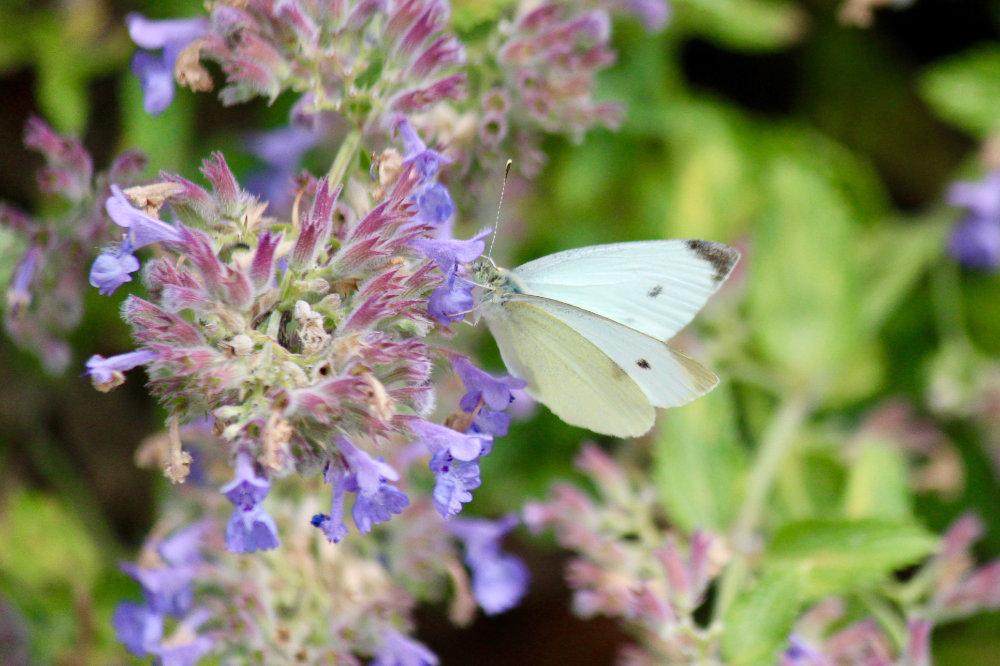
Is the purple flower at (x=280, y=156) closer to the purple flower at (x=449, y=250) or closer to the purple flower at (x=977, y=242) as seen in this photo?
the purple flower at (x=449, y=250)

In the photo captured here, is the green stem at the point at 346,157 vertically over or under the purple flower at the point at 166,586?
over

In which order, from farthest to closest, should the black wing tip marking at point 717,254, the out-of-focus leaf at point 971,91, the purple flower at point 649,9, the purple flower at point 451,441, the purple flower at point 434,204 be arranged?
the out-of-focus leaf at point 971,91 < the purple flower at point 649,9 < the black wing tip marking at point 717,254 < the purple flower at point 434,204 < the purple flower at point 451,441

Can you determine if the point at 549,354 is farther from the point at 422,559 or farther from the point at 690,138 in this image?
the point at 690,138

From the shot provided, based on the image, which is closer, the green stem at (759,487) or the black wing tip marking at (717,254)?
the black wing tip marking at (717,254)

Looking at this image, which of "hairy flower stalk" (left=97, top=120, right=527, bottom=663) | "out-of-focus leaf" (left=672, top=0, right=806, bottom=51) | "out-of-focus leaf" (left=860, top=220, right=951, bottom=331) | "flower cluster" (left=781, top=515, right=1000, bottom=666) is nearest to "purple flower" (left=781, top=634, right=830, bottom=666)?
"flower cluster" (left=781, top=515, right=1000, bottom=666)

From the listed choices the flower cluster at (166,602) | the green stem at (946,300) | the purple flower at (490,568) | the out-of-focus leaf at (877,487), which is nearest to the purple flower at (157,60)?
the flower cluster at (166,602)

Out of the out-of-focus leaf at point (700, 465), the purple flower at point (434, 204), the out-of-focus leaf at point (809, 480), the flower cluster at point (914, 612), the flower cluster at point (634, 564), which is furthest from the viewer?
the out-of-focus leaf at point (809, 480)

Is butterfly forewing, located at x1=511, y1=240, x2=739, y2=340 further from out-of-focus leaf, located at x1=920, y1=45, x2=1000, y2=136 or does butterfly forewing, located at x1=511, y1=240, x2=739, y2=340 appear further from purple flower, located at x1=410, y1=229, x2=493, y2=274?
out-of-focus leaf, located at x1=920, y1=45, x2=1000, y2=136
